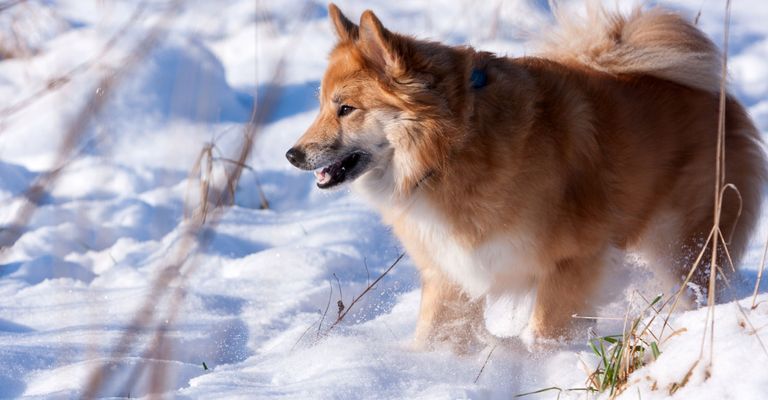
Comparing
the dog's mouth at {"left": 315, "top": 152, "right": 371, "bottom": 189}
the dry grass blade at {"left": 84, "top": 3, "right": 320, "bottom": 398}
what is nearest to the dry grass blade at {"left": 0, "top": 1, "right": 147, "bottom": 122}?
the dry grass blade at {"left": 84, "top": 3, "right": 320, "bottom": 398}

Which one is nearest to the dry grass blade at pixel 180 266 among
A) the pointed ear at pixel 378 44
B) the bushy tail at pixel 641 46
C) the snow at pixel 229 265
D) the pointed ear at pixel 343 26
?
the snow at pixel 229 265

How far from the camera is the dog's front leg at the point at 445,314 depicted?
3.38 m

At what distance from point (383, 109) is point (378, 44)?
10.0 inches

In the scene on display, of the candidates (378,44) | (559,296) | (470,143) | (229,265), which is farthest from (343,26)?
(229,265)

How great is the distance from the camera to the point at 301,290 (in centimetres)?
405

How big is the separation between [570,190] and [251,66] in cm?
448

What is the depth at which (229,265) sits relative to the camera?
4469mm

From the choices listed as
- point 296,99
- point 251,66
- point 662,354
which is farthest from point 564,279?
point 251,66

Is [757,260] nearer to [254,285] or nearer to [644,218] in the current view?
[644,218]

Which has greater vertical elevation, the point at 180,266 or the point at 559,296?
the point at 180,266

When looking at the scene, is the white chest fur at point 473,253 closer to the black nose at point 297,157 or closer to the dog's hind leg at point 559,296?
the dog's hind leg at point 559,296

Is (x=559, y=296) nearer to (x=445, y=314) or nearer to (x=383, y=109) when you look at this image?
(x=445, y=314)

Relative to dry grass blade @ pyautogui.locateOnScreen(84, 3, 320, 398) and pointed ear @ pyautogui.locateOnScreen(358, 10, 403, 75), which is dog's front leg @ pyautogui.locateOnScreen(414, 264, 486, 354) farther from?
dry grass blade @ pyautogui.locateOnScreen(84, 3, 320, 398)

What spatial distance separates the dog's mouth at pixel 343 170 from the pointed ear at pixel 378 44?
0.37 metres
